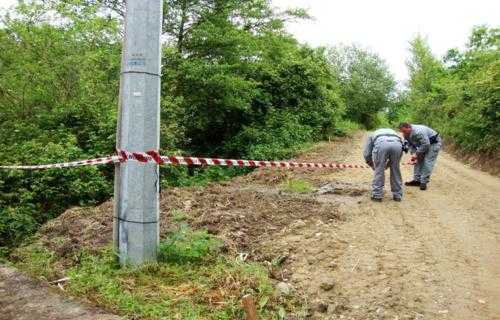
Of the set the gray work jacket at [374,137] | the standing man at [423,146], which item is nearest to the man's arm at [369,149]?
the gray work jacket at [374,137]

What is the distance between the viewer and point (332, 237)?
593 cm

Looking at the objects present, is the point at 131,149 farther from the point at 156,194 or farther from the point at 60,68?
the point at 60,68

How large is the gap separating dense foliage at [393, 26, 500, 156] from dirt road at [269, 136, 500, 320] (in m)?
6.90

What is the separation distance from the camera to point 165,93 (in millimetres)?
16047

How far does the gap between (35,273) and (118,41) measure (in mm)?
10355

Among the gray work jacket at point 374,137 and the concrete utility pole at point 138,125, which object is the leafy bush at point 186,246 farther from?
the gray work jacket at point 374,137

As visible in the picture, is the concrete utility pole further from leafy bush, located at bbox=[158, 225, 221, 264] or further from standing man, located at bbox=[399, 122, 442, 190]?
standing man, located at bbox=[399, 122, 442, 190]

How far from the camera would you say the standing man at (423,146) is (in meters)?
9.39

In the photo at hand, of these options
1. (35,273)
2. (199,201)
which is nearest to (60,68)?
(199,201)

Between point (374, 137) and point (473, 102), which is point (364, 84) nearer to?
point (473, 102)

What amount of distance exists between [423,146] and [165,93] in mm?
A: 9290

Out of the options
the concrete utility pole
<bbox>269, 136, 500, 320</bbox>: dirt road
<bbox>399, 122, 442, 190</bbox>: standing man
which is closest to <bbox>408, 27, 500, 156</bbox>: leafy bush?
<bbox>399, 122, 442, 190</bbox>: standing man

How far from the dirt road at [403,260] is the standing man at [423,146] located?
1.21 metres

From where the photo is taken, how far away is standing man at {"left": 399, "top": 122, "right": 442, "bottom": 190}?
30.8 feet
